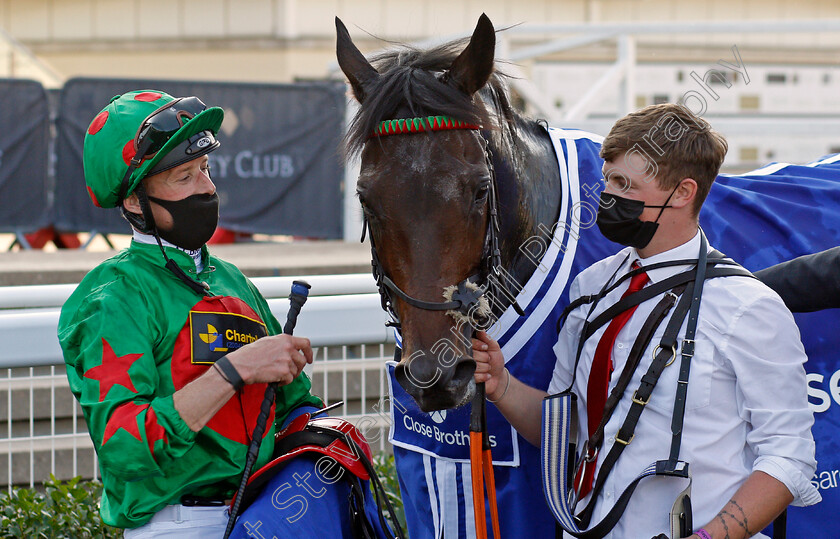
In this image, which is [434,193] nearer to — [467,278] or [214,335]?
[467,278]

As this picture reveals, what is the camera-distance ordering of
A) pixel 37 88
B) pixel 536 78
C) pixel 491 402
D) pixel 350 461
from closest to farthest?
pixel 350 461, pixel 491 402, pixel 37 88, pixel 536 78

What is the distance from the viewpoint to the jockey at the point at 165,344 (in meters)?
1.75

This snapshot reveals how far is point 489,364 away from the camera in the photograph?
6.48ft

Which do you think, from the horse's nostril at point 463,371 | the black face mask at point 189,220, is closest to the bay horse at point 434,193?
the horse's nostril at point 463,371

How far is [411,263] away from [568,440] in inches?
22.1

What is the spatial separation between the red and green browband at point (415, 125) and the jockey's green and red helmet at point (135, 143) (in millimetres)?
402

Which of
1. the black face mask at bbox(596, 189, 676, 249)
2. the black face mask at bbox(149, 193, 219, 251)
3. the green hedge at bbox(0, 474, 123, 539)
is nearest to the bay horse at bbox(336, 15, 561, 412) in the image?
the black face mask at bbox(596, 189, 676, 249)

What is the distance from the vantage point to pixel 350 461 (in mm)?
1973

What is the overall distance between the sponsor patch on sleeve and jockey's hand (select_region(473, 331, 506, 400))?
1.71ft

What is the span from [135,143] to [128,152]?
0.02m

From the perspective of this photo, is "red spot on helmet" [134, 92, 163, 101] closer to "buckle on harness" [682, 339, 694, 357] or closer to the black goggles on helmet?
the black goggles on helmet

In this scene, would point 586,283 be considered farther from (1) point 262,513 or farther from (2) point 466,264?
(1) point 262,513

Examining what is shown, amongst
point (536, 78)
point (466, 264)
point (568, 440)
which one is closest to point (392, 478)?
point (568, 440)

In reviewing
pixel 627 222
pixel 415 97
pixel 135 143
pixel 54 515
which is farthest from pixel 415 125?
pixel 54 515
